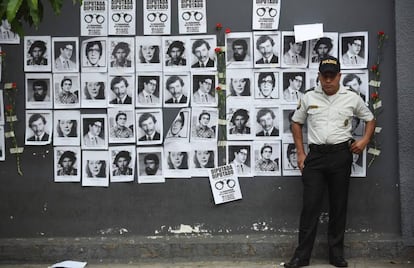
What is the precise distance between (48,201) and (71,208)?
0.81ft

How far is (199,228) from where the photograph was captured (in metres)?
6.55

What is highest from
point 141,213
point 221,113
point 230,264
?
point 221,113

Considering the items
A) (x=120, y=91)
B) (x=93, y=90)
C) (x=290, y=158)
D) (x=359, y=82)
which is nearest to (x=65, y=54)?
(x=93, y=90)

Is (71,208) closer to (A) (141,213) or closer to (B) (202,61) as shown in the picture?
(A) (141,213)

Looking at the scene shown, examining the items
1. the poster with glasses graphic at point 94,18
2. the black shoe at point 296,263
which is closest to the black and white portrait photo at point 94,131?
the poster with glasses graphic at point 94,18

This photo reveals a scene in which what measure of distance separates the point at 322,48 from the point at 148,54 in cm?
175

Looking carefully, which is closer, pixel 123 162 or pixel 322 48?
pixel 322 48

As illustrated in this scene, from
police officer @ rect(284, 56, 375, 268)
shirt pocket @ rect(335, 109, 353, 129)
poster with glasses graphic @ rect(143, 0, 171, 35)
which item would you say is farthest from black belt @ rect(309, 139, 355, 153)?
poster with glasses graphic @ rect(143, 0, 171, 35)

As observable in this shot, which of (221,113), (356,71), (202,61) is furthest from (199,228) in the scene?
(356,71)

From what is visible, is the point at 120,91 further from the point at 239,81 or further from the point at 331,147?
the point at 331,147

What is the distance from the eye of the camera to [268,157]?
6.48 m

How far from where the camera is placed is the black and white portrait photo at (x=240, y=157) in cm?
649

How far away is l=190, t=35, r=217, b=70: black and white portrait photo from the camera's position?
6.43m

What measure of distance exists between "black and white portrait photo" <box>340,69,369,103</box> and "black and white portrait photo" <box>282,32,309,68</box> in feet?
1.48
